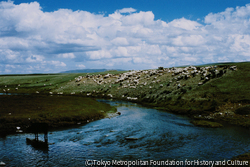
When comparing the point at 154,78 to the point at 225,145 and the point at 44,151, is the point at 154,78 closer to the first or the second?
the point at 225,145

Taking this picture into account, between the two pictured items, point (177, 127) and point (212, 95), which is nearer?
point (177, 127)

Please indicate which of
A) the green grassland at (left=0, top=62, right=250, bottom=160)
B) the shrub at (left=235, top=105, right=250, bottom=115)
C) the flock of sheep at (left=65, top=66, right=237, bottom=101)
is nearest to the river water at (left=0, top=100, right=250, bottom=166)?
the green grassland at (left=0, top=62, right=250, bottom=160)

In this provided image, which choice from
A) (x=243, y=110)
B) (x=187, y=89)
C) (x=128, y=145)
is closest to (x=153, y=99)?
(x=187, y=89)

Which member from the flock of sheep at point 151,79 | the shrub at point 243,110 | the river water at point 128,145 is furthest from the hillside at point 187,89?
the river water at point 128,145

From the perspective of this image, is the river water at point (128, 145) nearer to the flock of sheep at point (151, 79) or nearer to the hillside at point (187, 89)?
the hillside at point (187, 89)

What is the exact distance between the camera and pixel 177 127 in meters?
32.9

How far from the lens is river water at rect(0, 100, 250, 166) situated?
67.3 ft

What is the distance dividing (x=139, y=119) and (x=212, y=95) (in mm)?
23589

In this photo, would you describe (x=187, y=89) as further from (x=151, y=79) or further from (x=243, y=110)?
(x=151, y=79)

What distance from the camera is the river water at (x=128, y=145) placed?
67.3 ft

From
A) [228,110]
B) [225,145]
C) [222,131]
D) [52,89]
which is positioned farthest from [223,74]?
[52,89]

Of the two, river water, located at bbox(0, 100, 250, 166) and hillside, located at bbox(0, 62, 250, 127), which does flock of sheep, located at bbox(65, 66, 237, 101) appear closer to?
hillside, located at bbox(0, 62, 250, 127)

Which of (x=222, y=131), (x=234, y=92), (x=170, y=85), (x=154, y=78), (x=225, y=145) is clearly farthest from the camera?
(x=154, y=78)

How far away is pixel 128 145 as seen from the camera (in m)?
24.5
